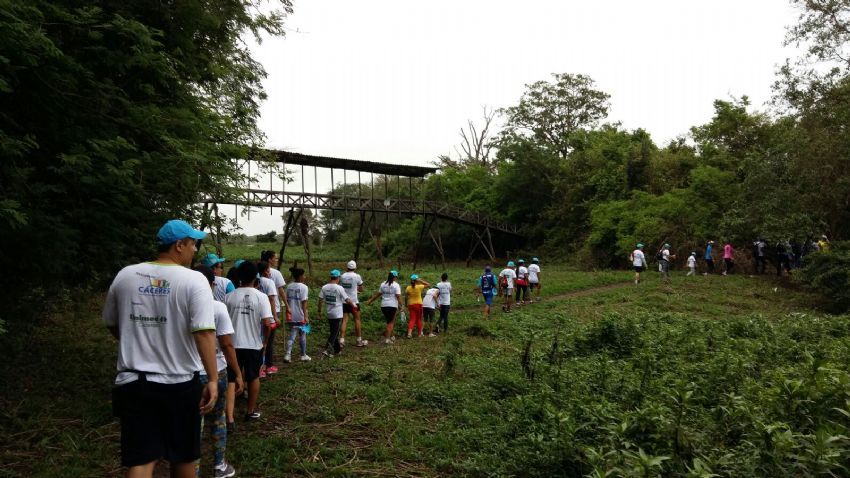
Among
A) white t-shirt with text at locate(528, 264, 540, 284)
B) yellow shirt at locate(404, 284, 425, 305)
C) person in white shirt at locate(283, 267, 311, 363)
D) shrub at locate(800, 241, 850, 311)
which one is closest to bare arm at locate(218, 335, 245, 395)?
person in white shirt at locate(283, 267, 311, 363)

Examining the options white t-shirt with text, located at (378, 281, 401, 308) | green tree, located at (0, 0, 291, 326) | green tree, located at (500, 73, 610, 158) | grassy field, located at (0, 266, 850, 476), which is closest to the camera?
grassy field, located at (0, 266, 850, 476)

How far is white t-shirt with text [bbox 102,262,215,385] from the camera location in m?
3.23

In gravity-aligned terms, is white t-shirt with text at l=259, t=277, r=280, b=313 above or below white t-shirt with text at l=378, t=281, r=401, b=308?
above

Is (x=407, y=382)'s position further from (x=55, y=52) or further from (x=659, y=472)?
(x=55, y=52)

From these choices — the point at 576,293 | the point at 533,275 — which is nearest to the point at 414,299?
the point at 533,275

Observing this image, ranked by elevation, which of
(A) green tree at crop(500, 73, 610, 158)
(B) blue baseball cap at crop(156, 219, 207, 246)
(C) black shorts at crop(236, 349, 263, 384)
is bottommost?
(C) black shorts at crop(236, 349, 263, 384)

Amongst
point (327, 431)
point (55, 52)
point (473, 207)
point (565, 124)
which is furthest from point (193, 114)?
point (565, 124)

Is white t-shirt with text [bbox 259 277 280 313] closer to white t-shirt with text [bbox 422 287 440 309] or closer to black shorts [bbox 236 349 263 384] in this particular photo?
black shorts [bbox 236 349 263 384]

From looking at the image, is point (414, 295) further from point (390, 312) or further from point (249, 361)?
point (249, 361)

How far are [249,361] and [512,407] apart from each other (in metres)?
3.06

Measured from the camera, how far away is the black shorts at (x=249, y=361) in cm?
598

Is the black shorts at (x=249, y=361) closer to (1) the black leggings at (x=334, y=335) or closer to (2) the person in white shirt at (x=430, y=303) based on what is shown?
(1) the black leggings at (x=334, y=335)

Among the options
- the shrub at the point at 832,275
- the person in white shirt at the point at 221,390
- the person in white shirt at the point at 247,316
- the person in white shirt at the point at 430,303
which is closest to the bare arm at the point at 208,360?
the person in white shirt at the point at 221,390

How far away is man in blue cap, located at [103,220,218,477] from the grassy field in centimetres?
185
